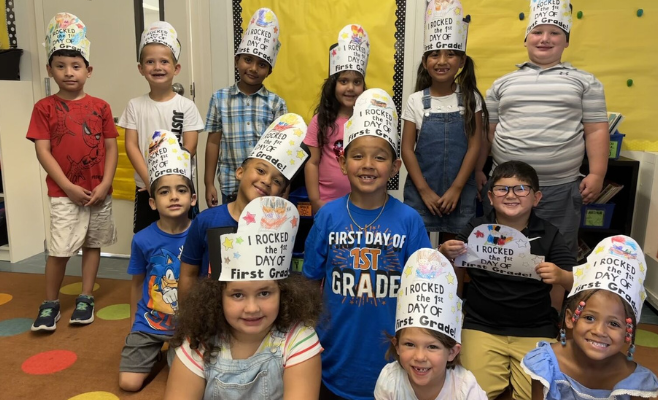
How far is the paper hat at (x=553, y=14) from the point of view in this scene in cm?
200

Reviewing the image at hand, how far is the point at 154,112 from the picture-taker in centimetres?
233

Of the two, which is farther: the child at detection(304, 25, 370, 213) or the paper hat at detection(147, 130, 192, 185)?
the child at detection(304, 25, 370, 213)

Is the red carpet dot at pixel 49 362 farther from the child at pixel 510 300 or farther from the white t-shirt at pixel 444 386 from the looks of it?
the child at pixel 510 300

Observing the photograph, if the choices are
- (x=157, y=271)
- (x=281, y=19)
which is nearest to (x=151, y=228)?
(x=157, y=271)

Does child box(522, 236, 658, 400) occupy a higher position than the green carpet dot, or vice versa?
child box(522, 236, 658, 400)

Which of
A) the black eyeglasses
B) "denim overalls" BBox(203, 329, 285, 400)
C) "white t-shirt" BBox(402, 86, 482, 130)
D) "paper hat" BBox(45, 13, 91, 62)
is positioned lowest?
"denim overalls" BBox(203, 329, 285, 400)

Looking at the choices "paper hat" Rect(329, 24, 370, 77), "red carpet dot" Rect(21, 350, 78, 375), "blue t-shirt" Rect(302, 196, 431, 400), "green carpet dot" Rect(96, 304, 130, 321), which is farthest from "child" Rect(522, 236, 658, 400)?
"green carpet dot" Rect(96, 304, 130, 321)

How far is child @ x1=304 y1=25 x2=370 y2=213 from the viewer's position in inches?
83.4

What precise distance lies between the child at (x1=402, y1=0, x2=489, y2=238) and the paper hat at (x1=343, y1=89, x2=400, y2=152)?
52 centimetres

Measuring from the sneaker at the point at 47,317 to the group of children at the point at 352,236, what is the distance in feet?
0.03

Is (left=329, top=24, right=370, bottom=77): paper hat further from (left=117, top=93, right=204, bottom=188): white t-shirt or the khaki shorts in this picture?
the khaki shorts

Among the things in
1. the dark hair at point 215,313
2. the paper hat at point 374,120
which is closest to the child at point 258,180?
the paper hat at point 374,120

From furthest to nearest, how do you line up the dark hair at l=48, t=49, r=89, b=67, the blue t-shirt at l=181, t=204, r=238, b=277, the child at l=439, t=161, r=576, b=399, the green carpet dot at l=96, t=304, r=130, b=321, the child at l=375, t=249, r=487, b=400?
the green carpet dot at l=96, t=304, r=130, b=321
the dark hair at l=48, t=49, r=89, b=67
the child at l=439, t=161, r=576, b=399
the blue t-shirt at l=181, t=204, r=238, b=277
the child at l=375, t=249, r=487, b=400

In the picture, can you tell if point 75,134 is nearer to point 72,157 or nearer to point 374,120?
point 72,157
